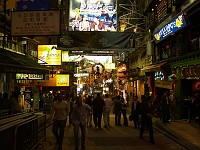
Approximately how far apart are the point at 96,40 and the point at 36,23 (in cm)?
624

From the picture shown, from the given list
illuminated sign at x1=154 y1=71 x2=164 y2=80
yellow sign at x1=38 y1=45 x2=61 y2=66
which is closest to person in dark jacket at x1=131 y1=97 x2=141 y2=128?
illuminated sign at x1=154 y1=71 x2=164 y2=80

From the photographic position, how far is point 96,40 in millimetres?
18359

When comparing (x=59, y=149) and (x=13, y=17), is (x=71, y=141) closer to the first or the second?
(x=59, y=149)

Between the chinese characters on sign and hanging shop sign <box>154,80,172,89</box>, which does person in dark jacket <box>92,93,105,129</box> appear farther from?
hanging shop sign <box>154,80,172,89</box>

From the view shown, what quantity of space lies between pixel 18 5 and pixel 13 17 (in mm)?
1107

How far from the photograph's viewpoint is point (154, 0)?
87.2 feet

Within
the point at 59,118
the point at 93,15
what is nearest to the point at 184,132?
the point at 59,118

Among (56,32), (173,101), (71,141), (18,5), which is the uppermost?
(18,5)

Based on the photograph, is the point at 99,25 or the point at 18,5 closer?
the point at 18,5

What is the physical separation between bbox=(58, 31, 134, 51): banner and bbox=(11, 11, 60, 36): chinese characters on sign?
17.9 feet

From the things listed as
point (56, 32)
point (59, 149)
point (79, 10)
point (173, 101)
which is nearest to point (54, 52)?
point (79, 10)

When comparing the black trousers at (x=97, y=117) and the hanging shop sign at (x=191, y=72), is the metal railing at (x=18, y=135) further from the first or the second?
the hanging shop sign at (x=191, y=72)

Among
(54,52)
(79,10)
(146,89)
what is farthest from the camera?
(146,89)

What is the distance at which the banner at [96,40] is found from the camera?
18.2 metres
